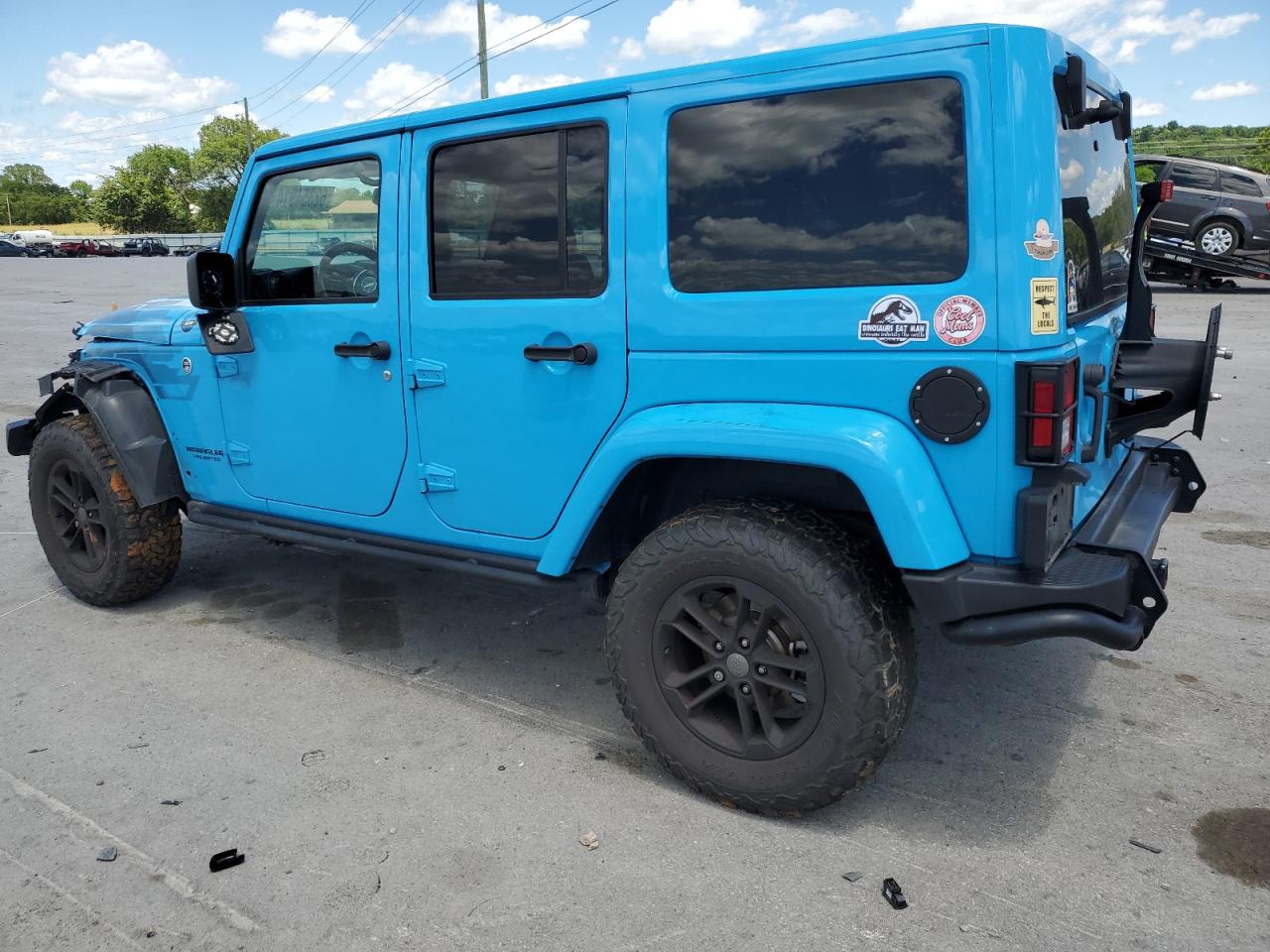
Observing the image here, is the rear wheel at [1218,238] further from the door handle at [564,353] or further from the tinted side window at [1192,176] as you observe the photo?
the door handle at [564,353]

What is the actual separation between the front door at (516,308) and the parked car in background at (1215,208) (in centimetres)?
1513

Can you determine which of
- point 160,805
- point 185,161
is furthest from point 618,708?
point 185,161

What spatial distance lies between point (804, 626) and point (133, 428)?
323cm

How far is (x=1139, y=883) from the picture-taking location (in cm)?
255

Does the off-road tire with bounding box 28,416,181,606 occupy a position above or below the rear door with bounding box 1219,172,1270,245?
below

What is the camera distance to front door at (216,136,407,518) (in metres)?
3.53

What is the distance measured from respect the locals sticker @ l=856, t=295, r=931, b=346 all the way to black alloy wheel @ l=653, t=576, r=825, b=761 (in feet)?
2.43

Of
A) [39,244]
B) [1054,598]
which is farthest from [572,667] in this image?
[39,244]

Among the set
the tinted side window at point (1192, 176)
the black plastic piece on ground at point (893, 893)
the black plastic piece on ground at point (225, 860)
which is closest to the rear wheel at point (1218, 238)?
the tinted side window at point (1192, 176)

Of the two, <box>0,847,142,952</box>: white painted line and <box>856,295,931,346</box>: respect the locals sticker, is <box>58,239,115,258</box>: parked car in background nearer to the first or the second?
<box>0,847,142,952</box>: white painted line

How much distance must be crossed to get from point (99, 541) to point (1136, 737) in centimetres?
439

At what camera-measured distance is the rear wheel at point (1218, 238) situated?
1574cm

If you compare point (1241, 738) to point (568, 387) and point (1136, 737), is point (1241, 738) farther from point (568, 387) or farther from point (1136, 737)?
point (568, 387)

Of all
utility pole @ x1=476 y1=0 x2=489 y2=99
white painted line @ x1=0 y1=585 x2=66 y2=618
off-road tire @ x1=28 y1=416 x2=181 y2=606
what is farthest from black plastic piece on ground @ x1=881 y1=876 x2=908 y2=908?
→ utility pole @ x1=476 y1=0 x2=489 y2=99
